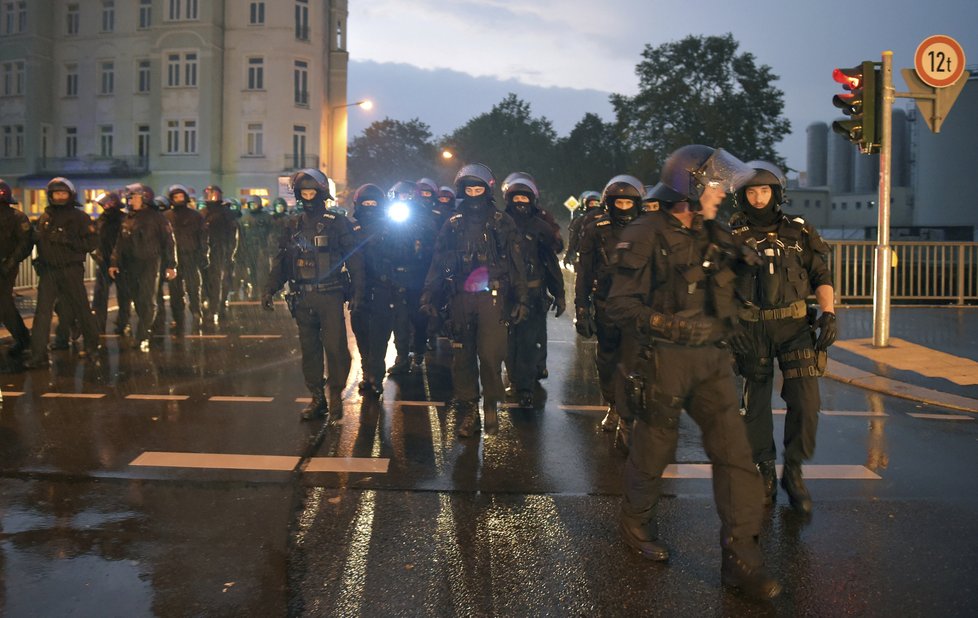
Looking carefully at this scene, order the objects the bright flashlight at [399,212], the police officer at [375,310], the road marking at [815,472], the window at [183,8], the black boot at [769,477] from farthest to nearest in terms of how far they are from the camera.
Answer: the window at [183,8]
the bright flashlight at [399,212]
the police officer at [375,310]
the road marking at [815,472]
the black boot at [769,477]

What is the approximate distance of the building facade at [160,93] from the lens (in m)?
47.8

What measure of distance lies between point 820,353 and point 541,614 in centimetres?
246

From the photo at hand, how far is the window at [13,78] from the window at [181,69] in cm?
828

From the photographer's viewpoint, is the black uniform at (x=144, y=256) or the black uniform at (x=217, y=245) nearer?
the black uniform at (x=144, y=256)

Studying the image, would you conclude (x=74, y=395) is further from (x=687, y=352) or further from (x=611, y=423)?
(x=687, y=352)

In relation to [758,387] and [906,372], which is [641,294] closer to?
[758,387]

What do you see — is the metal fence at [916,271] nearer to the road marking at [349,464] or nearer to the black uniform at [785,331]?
the black uniform at [785,331]

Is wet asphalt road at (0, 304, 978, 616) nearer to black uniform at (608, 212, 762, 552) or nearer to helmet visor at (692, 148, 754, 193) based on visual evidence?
black uniform at (608, 212, 762, 552)

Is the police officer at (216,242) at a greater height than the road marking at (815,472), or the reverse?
the police officer at (216,242)

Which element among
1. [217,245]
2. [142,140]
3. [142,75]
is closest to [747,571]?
[217,245]

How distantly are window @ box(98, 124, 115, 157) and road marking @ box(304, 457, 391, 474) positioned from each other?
157ft

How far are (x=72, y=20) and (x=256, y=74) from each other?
10.9 meters

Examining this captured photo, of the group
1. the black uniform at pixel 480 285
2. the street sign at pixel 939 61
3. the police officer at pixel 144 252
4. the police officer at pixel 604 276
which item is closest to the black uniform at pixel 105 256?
the police officer at pixel 144 252

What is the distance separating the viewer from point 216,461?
20.4 feet
